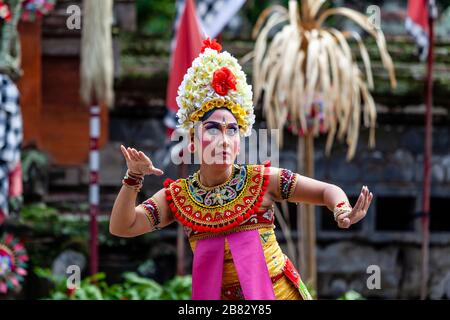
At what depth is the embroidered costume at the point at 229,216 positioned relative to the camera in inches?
131

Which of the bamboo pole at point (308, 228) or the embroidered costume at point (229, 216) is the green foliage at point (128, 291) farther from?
the embroidered costume at point (229, 216)

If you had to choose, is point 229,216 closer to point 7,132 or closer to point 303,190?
point 303,190

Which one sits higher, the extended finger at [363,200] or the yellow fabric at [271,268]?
the extended finger at [363,200]

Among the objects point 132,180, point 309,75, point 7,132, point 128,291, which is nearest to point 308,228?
point 309,75

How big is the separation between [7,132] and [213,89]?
3.35 metres

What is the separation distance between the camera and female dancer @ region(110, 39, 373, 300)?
131 inches

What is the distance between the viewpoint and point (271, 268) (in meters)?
3.38

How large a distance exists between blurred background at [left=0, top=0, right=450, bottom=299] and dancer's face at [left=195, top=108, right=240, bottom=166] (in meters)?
4.01

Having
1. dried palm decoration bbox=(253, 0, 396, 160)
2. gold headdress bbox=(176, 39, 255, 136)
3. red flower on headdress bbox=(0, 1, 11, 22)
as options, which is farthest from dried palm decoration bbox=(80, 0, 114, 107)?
gold headdress bbox=(176, 39, 255, 136)

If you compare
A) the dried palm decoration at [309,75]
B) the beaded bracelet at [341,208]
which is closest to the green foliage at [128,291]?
the dried palm decoration at [309,75]

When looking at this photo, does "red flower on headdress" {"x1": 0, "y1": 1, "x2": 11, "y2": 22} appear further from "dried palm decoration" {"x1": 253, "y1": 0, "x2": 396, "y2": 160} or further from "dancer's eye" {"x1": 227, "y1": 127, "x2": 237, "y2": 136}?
"dancer's eye" {"x1": 227, "y1": 127, "x2": 237, "y2": 136}

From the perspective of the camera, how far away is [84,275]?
7367 millimetres
